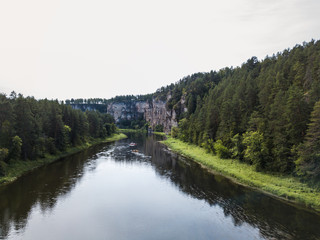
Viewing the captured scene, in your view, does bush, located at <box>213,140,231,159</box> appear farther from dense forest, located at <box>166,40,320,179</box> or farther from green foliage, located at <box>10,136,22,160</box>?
green foliage, located at <box>10,136,22,160</box>

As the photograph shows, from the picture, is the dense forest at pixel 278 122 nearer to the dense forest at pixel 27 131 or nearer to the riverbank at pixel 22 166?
the riverbank at pixel 22 166

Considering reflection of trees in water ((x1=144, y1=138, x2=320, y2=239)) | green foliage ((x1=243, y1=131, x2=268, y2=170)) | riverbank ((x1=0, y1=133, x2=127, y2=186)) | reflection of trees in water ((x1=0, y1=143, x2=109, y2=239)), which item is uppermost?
green foliage ((x1=243, y1=131, x2=268, y2=170))

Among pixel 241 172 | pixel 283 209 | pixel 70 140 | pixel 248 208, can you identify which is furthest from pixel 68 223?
pixel 70 140

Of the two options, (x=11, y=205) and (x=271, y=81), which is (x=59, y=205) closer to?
(x=11, y=205)

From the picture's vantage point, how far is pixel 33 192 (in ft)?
107

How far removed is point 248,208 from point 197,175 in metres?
17.2

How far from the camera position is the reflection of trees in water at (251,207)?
2311 cm

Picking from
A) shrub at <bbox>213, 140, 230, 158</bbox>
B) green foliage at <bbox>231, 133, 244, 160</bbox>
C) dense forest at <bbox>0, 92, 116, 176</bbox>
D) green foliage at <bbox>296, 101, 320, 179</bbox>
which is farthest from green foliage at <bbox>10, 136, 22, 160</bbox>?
green foliage at <bbox>296, 101, 320, 179</bbox>

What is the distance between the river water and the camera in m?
22.6

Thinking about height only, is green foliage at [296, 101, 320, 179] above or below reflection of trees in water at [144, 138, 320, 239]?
above

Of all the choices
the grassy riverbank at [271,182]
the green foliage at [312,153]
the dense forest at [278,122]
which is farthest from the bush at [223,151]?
the green foliage at [312,153]

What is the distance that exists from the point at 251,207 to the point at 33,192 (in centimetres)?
3151

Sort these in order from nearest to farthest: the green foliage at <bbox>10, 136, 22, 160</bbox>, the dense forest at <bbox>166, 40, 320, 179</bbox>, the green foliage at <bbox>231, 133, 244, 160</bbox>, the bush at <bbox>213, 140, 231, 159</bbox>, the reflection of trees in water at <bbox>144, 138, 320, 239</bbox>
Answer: the reflection of trees in water at <bbox>144, 138, 320, 239</bbox>
the dense forest at <bbox>166, 40, 320, 179</bbox>
the green foliage at <bbox>10, 136, 22, 160</bbox>
the green foliage at <bbox>231, 133, 244, 160</bbox>
the bush at <bbox>213, 140, 231, 159</bbox>

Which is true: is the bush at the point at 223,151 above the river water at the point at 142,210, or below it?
above
